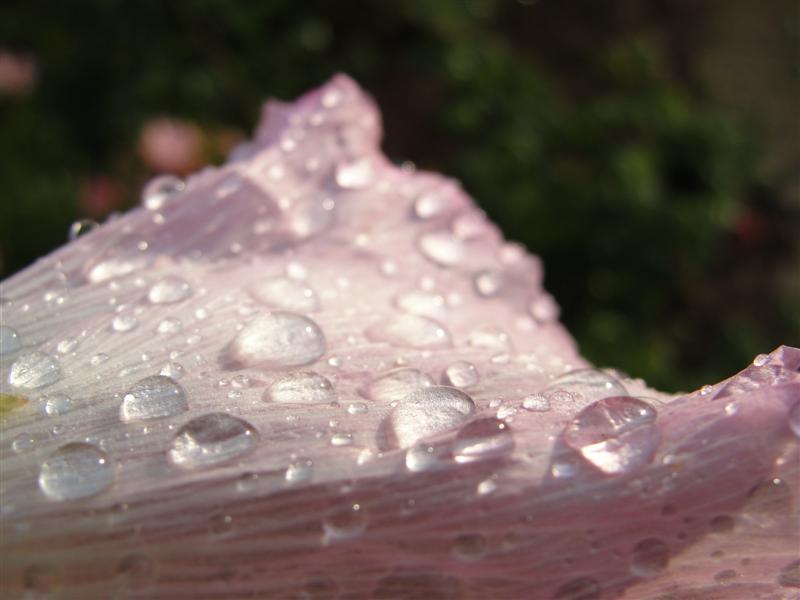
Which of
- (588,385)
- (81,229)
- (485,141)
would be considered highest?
(485,141)

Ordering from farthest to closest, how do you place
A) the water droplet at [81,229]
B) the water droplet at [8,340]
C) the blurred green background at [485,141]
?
the blurred green background at [485,141] → the water droplet at [81,229] → the water droplet at [8,340]

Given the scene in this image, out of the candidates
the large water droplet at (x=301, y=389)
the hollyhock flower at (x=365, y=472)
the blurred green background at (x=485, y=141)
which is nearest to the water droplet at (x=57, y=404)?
the hollyhock flower at (x=365, y=472)

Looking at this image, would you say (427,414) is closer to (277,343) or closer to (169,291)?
(277,343)

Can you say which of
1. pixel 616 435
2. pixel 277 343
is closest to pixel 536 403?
pixel 616 435

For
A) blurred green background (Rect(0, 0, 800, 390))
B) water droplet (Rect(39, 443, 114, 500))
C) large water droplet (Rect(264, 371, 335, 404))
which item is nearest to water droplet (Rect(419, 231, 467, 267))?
large water droplet (Rect(264, 371, 335, 404))

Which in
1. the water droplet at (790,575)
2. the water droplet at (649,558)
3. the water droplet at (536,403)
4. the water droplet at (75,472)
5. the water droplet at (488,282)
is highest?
the water droplet at (488,282)

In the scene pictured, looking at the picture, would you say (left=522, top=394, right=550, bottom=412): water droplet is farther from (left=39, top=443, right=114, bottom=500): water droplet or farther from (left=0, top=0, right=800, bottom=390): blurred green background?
(left=0, top=0, right=800, bottom=390): blurred green background

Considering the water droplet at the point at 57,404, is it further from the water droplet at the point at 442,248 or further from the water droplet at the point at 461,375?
the water droplet at the point at 442,248

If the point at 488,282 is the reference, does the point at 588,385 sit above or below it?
below
